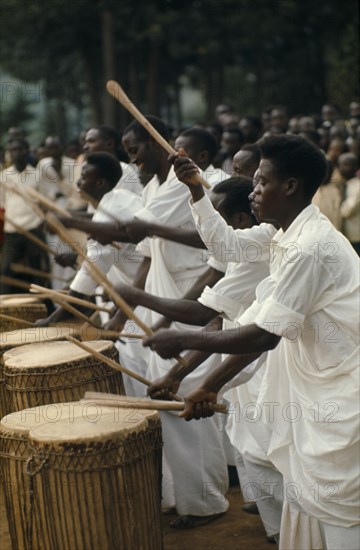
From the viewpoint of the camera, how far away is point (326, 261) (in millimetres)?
3430

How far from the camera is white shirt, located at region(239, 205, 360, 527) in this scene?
3396mm

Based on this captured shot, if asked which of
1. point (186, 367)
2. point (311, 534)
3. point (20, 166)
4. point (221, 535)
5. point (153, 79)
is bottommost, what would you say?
point (221, 535)

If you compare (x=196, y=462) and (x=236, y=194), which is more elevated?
(x=236, y=194)

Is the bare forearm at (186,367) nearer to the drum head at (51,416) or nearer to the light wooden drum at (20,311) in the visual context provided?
the drum head at (51,416)

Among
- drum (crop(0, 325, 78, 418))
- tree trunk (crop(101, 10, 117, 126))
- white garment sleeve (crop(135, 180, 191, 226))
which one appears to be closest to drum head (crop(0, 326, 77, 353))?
drum (crop(0, 325, 78, 418))

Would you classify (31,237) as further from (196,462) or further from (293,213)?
(293,213)

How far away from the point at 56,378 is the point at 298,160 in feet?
5.40

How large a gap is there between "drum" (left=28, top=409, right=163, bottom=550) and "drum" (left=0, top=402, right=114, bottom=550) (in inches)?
2.7

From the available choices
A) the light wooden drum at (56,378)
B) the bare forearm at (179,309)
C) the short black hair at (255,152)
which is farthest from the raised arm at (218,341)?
the short black hair at (255,152)

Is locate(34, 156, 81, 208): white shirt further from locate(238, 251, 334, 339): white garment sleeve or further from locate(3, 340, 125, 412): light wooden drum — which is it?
locate(238, 251, 334, 339): white garment sleeve

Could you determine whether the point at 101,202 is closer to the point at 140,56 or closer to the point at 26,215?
the point at 26,215

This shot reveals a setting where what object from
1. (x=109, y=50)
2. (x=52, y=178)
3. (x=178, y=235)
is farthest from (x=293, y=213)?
(x=109, y=50)

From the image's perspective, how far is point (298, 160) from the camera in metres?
3.58

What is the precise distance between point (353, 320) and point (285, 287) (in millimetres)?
283
